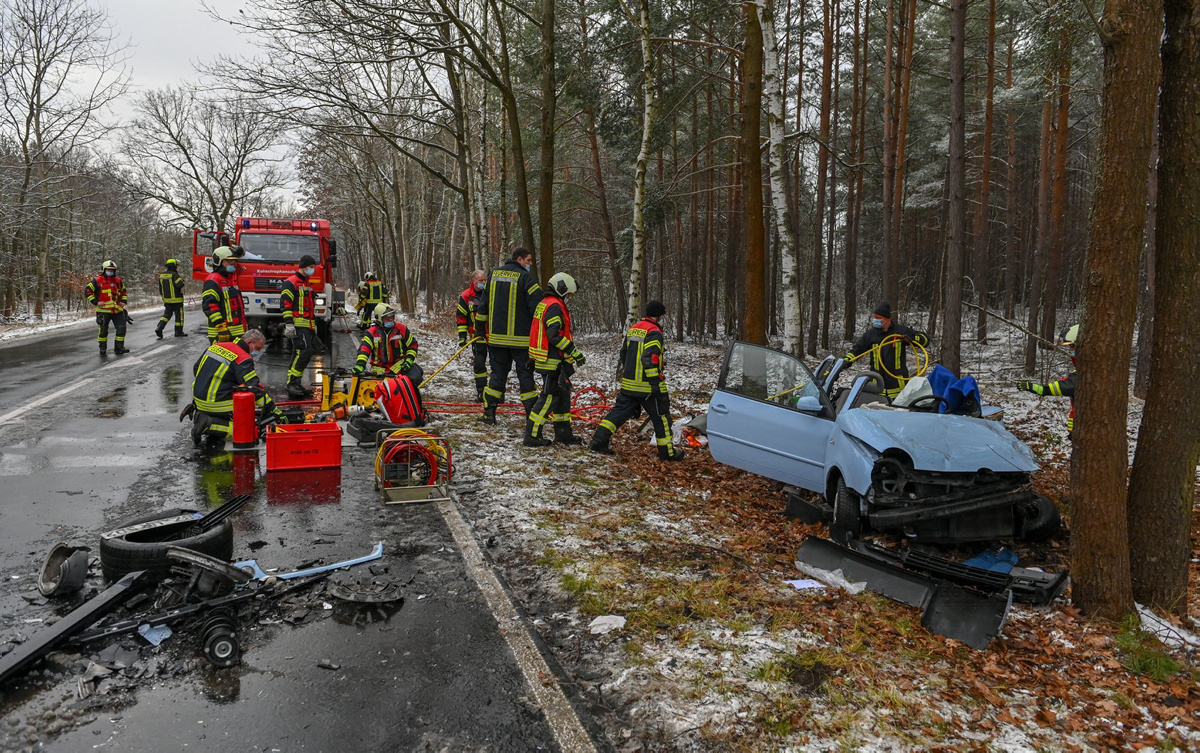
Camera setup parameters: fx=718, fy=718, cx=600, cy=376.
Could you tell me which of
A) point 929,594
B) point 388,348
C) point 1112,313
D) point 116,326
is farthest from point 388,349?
point 116,326

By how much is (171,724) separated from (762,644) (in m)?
2.91

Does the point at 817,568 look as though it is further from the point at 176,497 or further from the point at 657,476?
the point at 176,497

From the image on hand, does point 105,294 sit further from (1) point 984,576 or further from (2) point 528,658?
(1) point 984,576

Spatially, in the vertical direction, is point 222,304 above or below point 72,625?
above

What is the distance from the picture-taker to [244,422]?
798 centimetres

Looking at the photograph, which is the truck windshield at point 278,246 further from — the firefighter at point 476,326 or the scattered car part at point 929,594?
the scattered car part at point 929,594

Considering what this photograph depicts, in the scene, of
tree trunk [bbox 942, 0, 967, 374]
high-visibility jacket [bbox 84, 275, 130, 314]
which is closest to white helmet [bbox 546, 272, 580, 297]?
tree trunk [bbox 942, 0, 967, 374]

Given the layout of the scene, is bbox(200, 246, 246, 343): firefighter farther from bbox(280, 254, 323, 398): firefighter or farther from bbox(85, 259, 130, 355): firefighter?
bbox(85, 259, 130, 355): firefighter

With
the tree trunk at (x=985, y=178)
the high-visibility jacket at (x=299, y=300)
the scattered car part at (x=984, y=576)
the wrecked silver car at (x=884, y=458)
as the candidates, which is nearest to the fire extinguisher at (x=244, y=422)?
the high-visibility jacket at (x=299, y=300)

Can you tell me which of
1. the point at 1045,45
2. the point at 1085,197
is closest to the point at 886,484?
the point at 1045,45

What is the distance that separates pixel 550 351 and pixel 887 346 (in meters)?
5.05

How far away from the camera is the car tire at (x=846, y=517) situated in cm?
583

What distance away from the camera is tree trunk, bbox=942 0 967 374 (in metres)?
12.4

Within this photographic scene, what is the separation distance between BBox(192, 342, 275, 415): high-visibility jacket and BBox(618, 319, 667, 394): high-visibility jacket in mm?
4134
